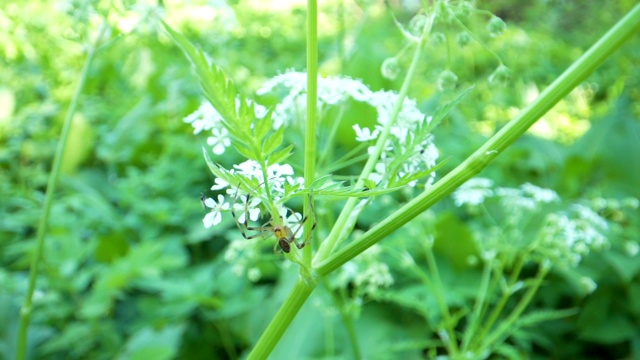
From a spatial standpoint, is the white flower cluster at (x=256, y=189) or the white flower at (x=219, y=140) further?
the white flower at (x=219, y=140)

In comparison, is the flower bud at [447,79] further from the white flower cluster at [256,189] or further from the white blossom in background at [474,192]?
the white blossom in background at [474,192]

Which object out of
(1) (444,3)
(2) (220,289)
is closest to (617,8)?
(2) (220,289)

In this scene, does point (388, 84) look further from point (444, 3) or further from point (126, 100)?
point (444, 3)

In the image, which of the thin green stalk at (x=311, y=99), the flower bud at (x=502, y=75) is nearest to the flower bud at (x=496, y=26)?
the flower bud at (x=502, y=75)

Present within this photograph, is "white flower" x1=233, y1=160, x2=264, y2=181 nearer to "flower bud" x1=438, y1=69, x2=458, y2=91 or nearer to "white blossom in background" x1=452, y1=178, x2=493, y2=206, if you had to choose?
"flower bud" x1=438, y1=69, x2=458, y2=91

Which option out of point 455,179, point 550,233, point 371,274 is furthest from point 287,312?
point 550,233

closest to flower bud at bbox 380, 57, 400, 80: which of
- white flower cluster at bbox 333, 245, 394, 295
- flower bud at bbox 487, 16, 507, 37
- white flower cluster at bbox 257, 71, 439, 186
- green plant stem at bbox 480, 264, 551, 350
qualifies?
white flower cluster at bbox 257, 71, 439, 186
